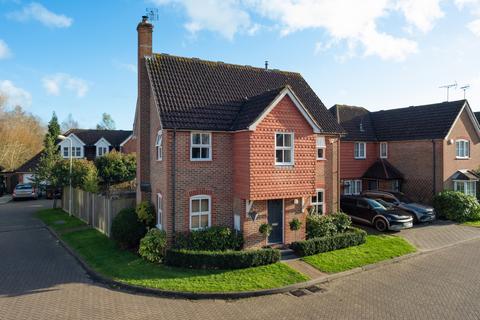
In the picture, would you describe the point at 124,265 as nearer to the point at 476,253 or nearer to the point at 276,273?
the point at 276,273

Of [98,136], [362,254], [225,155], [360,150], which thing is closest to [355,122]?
[360,150]

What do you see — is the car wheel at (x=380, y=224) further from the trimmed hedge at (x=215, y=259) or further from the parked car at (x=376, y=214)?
the trimmed hedge at (x=215, y=259)

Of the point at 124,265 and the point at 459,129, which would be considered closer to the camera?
the point at 124,265

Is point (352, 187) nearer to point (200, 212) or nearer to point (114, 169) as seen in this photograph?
point (200, 212)

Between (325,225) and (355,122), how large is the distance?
604 inches

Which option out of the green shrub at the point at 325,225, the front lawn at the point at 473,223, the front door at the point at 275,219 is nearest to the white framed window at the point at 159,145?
the front door at the point at 275,219

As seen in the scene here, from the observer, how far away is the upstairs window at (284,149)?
15667 mm

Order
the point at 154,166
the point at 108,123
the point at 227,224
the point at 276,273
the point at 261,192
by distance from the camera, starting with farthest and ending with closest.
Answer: the point at 108,123 → the point at 154,166 → the point at 227,224 → the point at 261,192 → the point at 276,273

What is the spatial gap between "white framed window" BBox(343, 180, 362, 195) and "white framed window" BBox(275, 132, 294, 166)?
1353 centimetres

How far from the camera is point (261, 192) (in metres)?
14.9

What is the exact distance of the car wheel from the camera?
65.7ft

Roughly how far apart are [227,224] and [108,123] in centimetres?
10870

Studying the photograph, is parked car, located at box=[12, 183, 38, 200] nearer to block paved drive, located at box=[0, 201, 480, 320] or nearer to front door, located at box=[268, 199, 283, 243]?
block paved drive, located at box=[0, 201, 480, 320]

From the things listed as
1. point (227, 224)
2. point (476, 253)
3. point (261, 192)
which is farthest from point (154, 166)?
point (476, 253)
